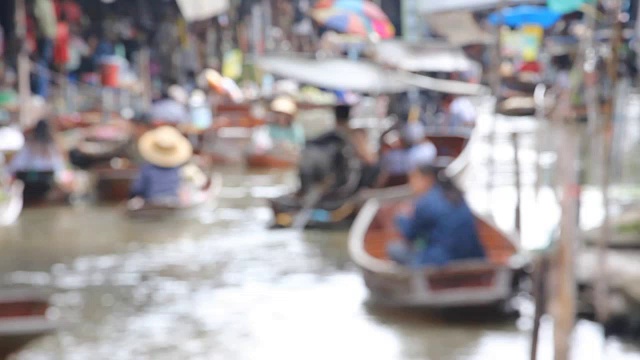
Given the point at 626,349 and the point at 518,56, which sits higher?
Answer: the point at 518,56

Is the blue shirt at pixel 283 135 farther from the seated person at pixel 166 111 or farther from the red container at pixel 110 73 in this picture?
the red container at pixel 110 73

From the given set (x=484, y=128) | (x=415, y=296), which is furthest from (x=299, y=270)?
(x=484, y=128)

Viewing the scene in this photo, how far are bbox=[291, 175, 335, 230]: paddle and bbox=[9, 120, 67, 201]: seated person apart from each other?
361 cm

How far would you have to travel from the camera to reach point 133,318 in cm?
821

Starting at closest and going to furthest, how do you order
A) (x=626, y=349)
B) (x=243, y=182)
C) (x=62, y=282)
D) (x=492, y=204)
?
(x=626, y=349), (x=62, y=282), (x=492, y=204), (x=243, y=182)

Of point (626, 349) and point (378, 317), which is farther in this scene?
point (378, 317)

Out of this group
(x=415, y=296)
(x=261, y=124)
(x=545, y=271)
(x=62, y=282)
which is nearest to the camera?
(x=545, y=271)

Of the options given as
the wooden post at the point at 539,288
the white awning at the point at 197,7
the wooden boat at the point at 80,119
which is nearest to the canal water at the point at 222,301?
the wooden post at the point at 539,288

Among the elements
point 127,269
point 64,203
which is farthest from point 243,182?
point 127,269

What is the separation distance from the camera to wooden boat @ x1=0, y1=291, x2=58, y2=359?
6164mm

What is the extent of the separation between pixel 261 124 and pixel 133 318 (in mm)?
14917

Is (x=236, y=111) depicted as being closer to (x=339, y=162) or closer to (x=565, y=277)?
(x=339, y=162)

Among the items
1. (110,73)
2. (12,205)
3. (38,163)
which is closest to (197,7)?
(38,163)

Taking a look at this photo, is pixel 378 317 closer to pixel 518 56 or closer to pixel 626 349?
pixel 626 349
